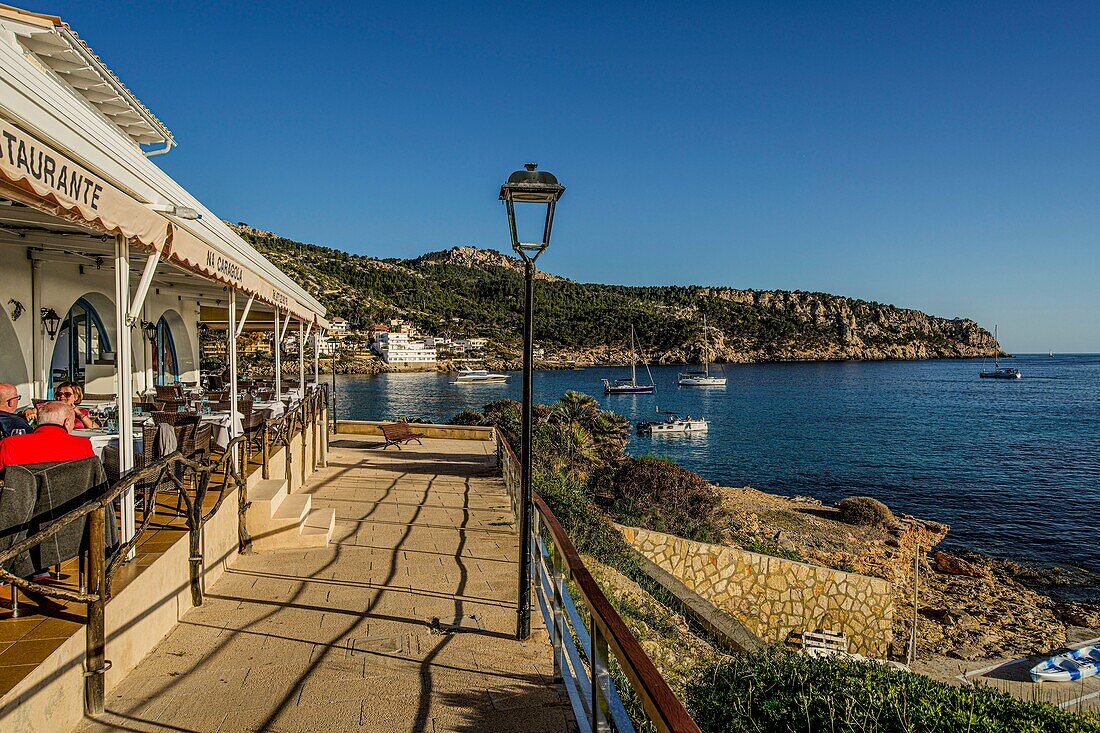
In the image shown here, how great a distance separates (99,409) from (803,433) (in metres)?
44.9

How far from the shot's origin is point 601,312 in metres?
132

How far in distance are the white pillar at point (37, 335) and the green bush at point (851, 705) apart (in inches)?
347

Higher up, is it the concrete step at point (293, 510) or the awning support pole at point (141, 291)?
the awning support pole at point (141, 291)

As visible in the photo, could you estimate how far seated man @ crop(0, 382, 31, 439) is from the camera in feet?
16.0

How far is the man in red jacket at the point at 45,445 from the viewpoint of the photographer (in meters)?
3.63

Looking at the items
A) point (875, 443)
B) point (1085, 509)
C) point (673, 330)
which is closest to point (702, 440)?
point (875, 443)

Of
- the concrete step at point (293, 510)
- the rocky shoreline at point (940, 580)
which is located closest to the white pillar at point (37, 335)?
the concrete step at point (293, 510)

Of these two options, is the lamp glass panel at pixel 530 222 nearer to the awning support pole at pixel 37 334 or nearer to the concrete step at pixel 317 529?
the concrete step at pixel 317 529

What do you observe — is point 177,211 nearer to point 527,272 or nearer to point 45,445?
point 45,445

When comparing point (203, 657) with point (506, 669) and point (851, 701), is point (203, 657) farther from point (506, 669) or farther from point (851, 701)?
point (851, 701)

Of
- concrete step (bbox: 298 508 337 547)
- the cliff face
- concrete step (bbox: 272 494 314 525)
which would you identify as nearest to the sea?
concrete step (bbox: 298 508 337 547)

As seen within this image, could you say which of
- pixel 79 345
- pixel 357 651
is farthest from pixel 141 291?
pixel 79 345

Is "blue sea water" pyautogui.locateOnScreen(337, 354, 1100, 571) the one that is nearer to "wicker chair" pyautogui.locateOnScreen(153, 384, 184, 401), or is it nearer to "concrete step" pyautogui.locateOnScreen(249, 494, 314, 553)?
"concrete step" pyautogui.locateOnScreen(249, 494, 314, 553)

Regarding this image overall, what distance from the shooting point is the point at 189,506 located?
4.52 m
